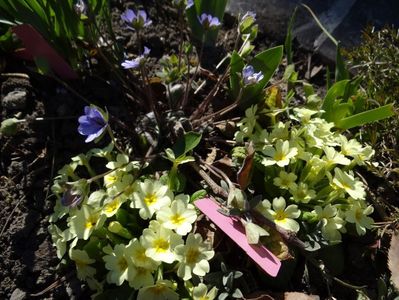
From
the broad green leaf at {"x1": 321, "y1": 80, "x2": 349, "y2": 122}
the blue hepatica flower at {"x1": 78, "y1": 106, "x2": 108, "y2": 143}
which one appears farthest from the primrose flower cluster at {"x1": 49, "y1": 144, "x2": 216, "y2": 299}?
the broad green leaf at {"x1": 321, "y1": 80, "x2": 349, "y2": 122}

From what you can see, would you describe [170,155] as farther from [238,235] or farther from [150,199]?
[238,235]

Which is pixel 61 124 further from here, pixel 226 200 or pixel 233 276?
pixel 233 276

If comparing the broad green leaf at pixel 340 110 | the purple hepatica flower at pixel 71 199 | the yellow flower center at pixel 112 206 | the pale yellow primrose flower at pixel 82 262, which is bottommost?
the pale yellow primrose flower at pixel 82 262

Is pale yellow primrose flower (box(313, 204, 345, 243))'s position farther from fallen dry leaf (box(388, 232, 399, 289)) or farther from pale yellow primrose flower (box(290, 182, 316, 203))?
fallen dry leaf (box(388, 232, 399, 289))

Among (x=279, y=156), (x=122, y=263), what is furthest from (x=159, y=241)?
(x=279, y=156)

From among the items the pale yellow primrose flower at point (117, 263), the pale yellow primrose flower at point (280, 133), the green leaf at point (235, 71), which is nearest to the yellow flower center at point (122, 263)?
the pale yellow primrose flower at point (117, 263)

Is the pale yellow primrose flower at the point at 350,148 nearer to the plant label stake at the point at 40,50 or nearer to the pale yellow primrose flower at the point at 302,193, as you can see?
the pale yellow primrose flower at the point at 302,193
